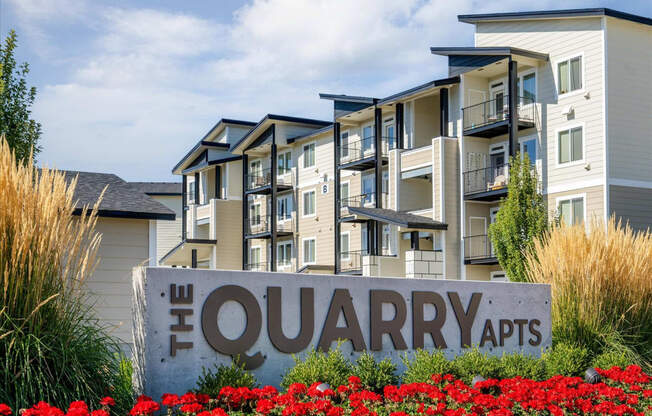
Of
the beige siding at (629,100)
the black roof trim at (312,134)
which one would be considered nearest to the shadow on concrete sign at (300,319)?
the beige siding at (629,100)

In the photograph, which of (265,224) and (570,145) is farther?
(265,224)

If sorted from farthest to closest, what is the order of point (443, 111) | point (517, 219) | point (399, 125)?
point (399, 125) → point (443, 111) → point (517, 219)

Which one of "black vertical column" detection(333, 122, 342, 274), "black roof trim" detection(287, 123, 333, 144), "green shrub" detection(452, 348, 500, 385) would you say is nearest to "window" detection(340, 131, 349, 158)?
"black vertical column" detection(333, 122, 342, 274)

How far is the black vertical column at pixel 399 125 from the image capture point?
105ft

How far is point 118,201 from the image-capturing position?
14.1 m

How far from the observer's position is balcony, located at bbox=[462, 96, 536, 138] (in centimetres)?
2759

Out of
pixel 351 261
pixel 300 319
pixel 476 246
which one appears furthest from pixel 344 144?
pixel 300 319

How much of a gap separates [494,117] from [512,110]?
2101mm

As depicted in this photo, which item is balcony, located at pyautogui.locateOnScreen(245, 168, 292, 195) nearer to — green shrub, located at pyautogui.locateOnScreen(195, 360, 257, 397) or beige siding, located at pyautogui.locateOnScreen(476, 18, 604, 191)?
beige siding, located at pyautogui.locateOnScreen(476, 18, 604, 191)

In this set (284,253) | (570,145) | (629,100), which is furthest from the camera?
(284,253)

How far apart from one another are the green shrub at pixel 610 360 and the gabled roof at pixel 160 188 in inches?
1918

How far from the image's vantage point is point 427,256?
28469 millimetres

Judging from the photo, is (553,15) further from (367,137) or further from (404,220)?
(367,137)

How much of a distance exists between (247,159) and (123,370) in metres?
36.0
